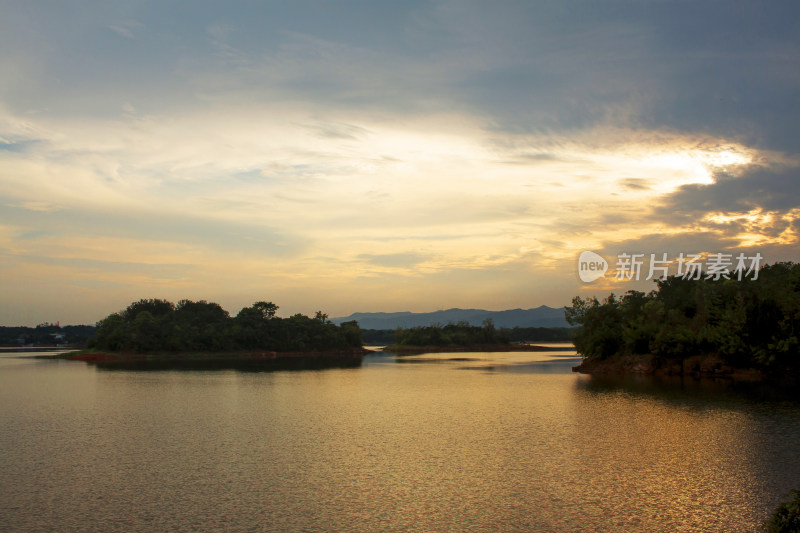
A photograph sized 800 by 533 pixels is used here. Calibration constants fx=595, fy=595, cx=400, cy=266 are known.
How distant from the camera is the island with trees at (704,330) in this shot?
4446 cm

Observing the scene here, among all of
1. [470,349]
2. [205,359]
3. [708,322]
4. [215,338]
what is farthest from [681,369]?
[470,349]

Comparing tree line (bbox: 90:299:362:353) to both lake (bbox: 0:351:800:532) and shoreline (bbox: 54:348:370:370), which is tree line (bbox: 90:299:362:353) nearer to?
shoreline (bbox: 54:348:370:370)

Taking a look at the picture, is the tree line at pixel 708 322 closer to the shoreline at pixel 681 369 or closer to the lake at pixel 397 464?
the shoreline at pixel 681 369

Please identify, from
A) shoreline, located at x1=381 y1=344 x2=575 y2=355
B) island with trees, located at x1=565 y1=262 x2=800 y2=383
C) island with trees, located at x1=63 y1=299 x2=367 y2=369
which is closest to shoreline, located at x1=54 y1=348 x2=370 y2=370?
island with trees, located at x1=63 y1=299 x2=367 y2=369

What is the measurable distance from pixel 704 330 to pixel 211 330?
83.5m

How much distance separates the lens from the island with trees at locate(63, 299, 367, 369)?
94.3 meters

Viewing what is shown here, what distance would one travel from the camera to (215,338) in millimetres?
106875

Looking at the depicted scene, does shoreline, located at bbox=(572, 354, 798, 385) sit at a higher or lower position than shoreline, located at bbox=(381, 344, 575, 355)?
higher

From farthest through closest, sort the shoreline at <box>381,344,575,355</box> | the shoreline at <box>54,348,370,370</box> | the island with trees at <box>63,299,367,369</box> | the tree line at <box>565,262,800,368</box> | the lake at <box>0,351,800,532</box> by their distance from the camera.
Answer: the shoreline at <box>381,344,575,355</box>
the island with trees at <box>63,299,367,369</box>
the shoreline at <box>54,348,370,370</box>
the tree line at <box>565,262,800,368</box>
the lake at <box>0,351,800,532</box>

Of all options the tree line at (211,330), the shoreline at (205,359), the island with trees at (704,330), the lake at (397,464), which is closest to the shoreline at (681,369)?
the island with trees at (704,330)

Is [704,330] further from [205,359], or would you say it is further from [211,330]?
[211,330]

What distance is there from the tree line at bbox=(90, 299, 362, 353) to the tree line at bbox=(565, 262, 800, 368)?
66566 millimetres

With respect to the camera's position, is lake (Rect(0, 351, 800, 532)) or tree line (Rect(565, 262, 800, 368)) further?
tree line (Rect(565, 262, 800, 368))

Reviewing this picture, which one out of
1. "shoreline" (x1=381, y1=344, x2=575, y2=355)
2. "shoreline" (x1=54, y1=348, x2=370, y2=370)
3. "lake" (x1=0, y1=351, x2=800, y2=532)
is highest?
"lake" (x1=0, y1=351, x2=800, y2=532)
